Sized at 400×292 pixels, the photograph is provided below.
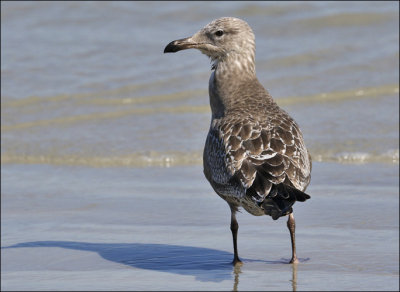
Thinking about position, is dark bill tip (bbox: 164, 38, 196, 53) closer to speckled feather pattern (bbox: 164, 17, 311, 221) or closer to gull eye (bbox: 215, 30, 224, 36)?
speckled feather pattern (bbox: 164, 17, 311, 221)

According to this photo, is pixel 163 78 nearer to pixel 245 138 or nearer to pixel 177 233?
pixel 177 233

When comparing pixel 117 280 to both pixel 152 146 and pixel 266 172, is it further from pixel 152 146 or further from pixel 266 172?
pixel 152 146

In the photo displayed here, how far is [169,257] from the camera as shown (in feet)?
19.9

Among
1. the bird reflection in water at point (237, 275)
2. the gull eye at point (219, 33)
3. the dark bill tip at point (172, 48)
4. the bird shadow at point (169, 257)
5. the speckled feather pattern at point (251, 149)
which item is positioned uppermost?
the gull eye at point (219, 33)

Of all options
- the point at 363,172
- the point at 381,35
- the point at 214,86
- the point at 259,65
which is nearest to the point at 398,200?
the point at 363,172

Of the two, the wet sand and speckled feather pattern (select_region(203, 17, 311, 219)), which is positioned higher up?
speckled feather pattern (select_region(203, 17, 311, 219))

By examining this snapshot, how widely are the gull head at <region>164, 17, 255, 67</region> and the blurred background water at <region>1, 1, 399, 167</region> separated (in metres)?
2.54

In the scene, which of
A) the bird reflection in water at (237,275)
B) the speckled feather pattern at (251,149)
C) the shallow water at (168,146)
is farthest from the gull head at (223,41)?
the bird reflection in water at (237,275)

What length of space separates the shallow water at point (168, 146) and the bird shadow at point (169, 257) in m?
0.01

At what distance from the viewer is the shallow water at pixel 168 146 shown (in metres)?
5.93

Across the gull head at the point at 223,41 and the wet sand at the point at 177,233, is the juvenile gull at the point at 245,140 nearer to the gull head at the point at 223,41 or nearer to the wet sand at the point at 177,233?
the gull head at the point at 223,41

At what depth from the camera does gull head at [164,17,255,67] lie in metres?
6.47

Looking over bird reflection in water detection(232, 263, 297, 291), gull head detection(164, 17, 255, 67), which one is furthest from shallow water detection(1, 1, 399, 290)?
gull head detection(164, 17, 255, 67)

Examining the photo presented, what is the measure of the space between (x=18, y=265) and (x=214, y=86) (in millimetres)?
1753
